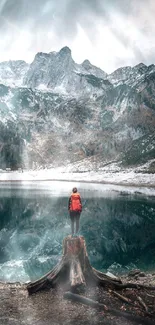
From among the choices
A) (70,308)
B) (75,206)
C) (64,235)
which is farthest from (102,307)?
(64,235)

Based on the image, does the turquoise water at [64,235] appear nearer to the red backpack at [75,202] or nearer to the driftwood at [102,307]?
the red backpack at [75,202]

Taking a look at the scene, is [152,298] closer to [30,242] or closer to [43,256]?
[43,256]

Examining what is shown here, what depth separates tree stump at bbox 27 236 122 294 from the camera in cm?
1933

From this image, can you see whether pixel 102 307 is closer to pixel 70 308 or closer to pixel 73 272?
pixel 70 308

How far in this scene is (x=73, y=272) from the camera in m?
19.2

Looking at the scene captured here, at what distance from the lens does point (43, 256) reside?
1531 inches

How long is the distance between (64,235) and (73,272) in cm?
3192

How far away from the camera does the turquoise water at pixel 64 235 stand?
3488 cm

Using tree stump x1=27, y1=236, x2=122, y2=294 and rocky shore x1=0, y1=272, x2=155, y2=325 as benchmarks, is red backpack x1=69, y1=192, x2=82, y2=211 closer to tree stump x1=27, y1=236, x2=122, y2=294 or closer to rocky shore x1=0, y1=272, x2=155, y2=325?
tree stump x1=27, y1=236, x2=122, y2=294

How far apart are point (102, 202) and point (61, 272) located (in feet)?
236

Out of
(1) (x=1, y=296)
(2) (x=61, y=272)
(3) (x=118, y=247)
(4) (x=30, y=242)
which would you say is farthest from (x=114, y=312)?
(4) (x=30, y=242)

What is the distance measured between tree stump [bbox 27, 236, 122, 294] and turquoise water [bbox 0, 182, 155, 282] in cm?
1009

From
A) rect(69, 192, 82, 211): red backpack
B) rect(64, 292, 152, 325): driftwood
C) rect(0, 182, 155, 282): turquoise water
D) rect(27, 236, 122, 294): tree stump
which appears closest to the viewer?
rect(64, 292, 152, 325): driftwood

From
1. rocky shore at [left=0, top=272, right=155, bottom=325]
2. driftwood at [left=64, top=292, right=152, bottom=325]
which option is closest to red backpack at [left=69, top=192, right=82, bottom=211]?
rocky shore at [left=0, top=272, right=155, bottom=325]
